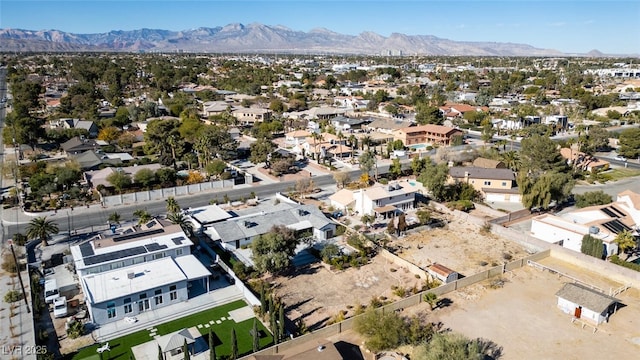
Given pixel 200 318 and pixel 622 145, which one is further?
pixel 622 145

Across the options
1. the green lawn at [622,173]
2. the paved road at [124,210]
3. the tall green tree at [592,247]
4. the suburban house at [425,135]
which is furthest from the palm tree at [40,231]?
the green lawn at [622,173]

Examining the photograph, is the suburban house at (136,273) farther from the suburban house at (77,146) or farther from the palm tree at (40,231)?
the suburban house at (77,146)

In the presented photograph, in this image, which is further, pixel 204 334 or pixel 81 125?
pixel 81 125

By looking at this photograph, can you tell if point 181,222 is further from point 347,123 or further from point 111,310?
point 347,123

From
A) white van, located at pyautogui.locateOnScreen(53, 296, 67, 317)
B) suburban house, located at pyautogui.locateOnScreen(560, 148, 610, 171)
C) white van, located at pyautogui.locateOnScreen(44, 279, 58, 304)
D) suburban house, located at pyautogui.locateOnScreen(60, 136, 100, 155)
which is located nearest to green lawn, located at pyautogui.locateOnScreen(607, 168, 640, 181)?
suburban house, located at pyautogui.locateOnScreen(560, 148, 610, 171)

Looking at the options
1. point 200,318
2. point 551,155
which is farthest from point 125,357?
point 551,155

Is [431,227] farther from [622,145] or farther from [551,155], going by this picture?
[622,145]

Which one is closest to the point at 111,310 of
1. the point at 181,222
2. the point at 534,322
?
the point at 181,222
